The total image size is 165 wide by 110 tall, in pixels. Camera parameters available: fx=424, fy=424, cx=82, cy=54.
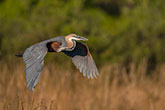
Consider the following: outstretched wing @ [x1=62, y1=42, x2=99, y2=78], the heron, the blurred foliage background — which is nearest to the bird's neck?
the heron

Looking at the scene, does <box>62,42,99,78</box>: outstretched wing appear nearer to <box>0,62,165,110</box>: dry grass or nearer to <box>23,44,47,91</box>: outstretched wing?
<box>0,62,165,110</box>: dry grass

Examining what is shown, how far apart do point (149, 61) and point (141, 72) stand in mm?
2247

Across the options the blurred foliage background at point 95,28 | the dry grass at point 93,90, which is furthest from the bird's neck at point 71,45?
the blurred foliage background at point 95,28

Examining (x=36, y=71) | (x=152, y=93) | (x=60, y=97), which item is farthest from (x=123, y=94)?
(x=36, y=71)

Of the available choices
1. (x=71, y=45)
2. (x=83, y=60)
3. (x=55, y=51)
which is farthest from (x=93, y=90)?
(x=55, y=51)

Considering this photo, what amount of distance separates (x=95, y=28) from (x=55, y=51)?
4.24 metres

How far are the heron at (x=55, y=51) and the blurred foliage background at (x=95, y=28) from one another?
2662mm

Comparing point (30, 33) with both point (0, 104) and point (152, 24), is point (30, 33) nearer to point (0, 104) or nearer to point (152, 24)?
point (152, 24)

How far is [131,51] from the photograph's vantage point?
29.4ft

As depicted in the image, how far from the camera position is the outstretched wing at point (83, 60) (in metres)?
4.66

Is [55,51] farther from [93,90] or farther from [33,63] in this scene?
[93,90]

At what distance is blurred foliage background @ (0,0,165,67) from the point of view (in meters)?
8.05

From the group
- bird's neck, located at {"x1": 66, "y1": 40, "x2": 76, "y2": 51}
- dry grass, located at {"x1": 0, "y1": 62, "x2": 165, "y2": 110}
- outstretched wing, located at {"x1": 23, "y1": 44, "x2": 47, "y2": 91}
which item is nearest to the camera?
outstretched wing, located at {"x1": 23, "y1": 44, "x2": 47, "y2": 91}

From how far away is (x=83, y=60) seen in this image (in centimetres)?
477
